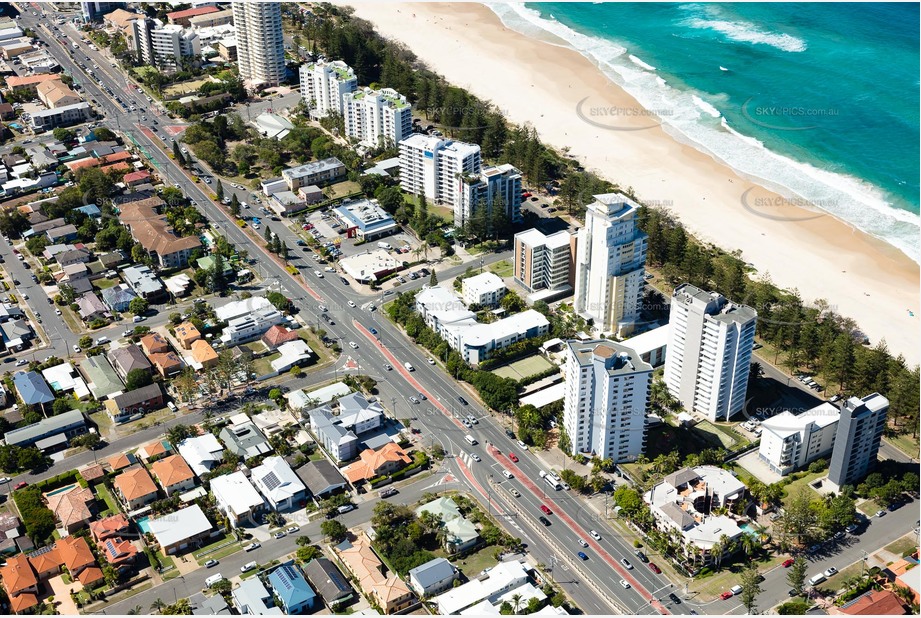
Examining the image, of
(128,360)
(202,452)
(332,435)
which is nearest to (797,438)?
(332,435)

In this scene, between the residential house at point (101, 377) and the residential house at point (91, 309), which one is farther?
the residential house at point (91, 309)

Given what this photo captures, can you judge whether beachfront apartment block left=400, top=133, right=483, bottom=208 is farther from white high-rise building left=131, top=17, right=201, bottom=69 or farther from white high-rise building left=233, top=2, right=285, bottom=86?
white high-rise building left=131, top=17, right=201, bottom=69

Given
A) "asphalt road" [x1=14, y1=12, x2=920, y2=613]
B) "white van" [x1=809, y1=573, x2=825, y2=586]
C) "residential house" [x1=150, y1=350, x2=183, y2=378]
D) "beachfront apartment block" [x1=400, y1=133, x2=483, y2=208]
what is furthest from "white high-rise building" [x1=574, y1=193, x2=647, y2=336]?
"residential house" [x1=150, y1=350, x2=183, y2=378]

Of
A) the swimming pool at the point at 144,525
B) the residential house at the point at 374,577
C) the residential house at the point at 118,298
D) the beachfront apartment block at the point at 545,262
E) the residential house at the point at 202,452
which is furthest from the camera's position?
the residential house at the point at 118,298

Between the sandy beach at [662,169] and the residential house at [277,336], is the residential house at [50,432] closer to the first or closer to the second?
the residential house at [277,336]

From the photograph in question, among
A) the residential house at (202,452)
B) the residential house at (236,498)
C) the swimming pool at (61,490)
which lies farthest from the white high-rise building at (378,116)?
the swimming pool at (61,490)
